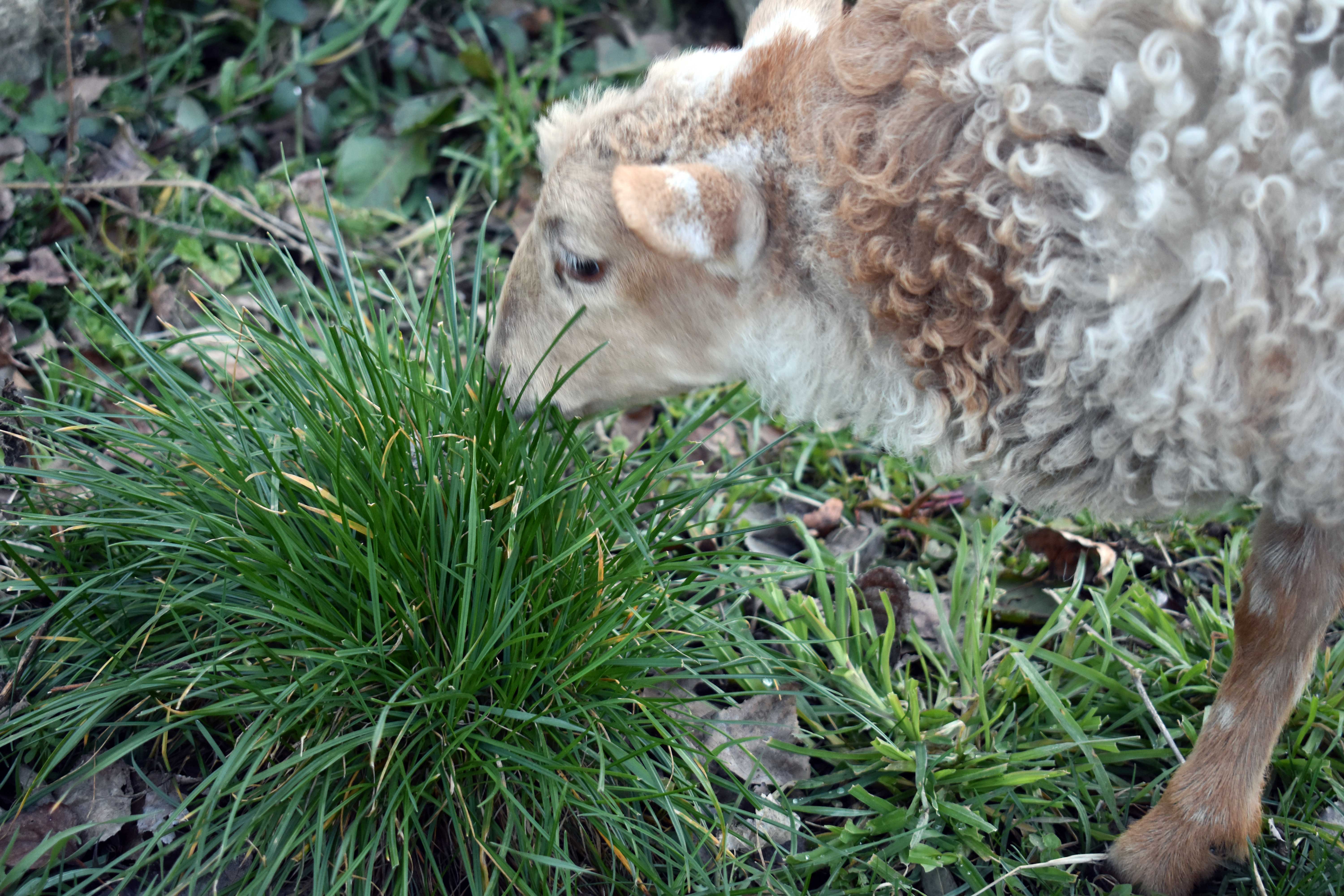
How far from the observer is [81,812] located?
226cm

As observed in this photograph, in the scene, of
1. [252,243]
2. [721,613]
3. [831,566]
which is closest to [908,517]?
[831,566]

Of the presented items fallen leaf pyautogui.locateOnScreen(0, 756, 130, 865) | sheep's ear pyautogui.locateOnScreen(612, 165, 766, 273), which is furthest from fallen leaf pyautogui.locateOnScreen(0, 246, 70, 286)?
sheep's ear pyautogui.locateOnScreen(612, 165, 766, 273)

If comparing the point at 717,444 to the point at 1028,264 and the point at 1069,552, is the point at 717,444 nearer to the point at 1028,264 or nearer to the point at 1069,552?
the point at 1069,552

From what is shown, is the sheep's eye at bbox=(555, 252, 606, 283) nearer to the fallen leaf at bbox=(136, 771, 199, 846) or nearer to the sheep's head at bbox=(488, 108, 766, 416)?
the sheep's head at bbox=(488, 108, 766, 416)

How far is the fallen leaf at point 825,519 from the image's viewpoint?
3.39 meters

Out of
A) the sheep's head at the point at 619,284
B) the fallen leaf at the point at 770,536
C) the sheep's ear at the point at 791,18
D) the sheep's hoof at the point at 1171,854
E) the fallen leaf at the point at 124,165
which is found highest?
the sheep's ear at the point at 791,18

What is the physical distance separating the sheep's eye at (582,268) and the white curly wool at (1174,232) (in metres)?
0.79

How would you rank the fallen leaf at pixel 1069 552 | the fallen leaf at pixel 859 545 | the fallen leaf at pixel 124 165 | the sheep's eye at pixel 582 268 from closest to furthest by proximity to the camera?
the sheep's eye at pixel 582 268 → the fallen leaf at pixel 1069 552 → the fallen leaf at pixel 859 545 → the fallen leaf at pixel 124 165

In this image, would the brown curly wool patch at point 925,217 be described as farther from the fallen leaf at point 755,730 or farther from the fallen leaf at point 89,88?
the fallen leaf at point 89,88

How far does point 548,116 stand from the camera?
2592mm

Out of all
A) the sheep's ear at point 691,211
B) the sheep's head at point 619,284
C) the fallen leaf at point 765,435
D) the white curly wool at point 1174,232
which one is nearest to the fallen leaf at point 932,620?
the fallen leaf at point 765,435

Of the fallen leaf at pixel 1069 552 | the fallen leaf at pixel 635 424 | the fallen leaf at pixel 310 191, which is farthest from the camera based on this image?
the fallen leaf at pixel 310 191

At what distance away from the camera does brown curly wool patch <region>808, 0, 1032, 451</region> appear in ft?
6.29

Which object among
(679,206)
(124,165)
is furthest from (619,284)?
(124,165)
